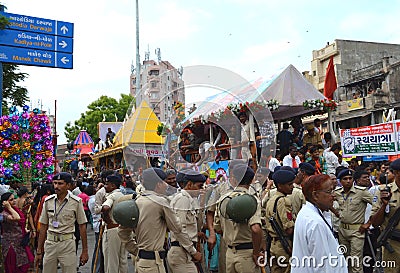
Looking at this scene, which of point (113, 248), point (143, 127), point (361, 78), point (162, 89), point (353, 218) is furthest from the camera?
point (361, 78)

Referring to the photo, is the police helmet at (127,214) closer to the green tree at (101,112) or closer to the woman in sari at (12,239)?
the woman in sari at (12,239)

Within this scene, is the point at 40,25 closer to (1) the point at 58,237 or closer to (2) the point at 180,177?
(1) the point at 58,237

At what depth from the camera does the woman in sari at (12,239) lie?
6.09 meters

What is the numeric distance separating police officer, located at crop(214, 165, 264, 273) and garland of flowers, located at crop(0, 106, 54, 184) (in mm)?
8128

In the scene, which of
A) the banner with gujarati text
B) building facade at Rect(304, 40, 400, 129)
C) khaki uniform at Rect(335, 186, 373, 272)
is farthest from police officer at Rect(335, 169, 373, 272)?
building facade at Rect(304, 40, 400, 129)

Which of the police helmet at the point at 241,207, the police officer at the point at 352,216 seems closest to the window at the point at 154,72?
the police helmet at the point at 241,207

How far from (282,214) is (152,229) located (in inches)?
62.7

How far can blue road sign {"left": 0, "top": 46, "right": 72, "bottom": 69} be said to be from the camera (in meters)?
13.2

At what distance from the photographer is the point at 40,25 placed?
13.8 m

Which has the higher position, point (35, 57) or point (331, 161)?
point (35, 57)

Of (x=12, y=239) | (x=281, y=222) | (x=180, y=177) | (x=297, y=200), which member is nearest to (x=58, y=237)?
(x=12, y=239)

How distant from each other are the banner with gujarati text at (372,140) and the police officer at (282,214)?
6.25 meters

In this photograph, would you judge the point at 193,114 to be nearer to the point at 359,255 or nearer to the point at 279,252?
the point at 279,252

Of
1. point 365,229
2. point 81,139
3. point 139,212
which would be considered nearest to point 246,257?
point 139,212
